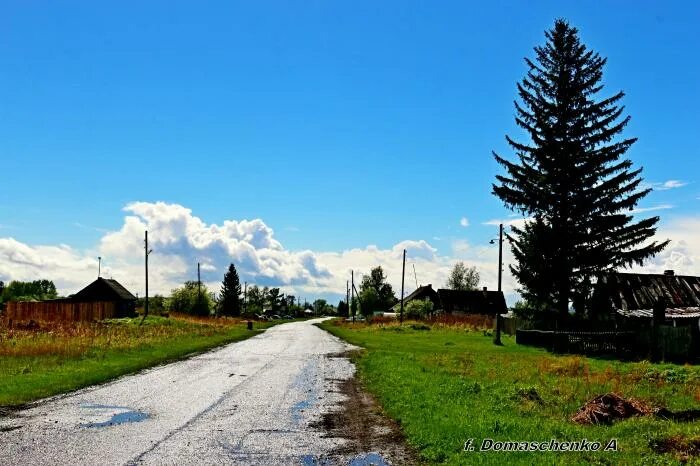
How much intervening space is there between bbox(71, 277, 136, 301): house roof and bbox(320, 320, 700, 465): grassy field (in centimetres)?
7067

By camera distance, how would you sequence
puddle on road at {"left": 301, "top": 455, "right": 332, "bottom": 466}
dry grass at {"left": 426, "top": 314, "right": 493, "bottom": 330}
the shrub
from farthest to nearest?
the shrub
dry grass at {"left": 426, "top": 314, "right": 493, "bottom": 330}
puddle on road at {"left": 301, "top": 455, "right": 332, "bottom": 466}

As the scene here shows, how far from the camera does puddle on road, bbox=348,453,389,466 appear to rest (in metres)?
9.37

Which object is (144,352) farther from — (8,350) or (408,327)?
(408,327)

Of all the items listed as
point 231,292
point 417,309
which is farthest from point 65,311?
point 231,292

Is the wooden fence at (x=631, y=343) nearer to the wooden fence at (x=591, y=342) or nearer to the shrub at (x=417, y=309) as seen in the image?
the wooden fence at (x=591, y=342)

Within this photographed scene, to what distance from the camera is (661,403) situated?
14.4m

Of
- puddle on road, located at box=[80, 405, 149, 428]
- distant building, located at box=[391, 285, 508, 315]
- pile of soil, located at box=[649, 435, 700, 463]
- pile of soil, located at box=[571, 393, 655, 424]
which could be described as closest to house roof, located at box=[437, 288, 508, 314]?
distant building, located at box=[391, 285, 508, 315]

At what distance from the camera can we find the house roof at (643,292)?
4200 centimetres

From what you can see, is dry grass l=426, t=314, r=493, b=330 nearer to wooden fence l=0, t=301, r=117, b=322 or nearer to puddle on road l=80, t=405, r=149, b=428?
wooden fence l=0, t=301, r=117, b=322

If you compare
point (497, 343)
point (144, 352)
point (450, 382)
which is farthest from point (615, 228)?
point (144, 352)

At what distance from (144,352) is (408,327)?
120 feet

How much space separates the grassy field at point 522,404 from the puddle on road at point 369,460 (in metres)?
0.68

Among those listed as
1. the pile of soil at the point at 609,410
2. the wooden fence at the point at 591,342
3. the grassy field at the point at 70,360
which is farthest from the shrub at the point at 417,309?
the pile of soil at the point at 609,410

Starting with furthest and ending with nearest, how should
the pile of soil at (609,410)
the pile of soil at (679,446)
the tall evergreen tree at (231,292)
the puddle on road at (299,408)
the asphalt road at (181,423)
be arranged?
1. the tall evergreen tree at (231,292)
2. the puddle on road at (299,408)
3. the pile of soil at (609,410)
4. the asphalt road at (181,423)
5. the pile of soil at (679,446)
